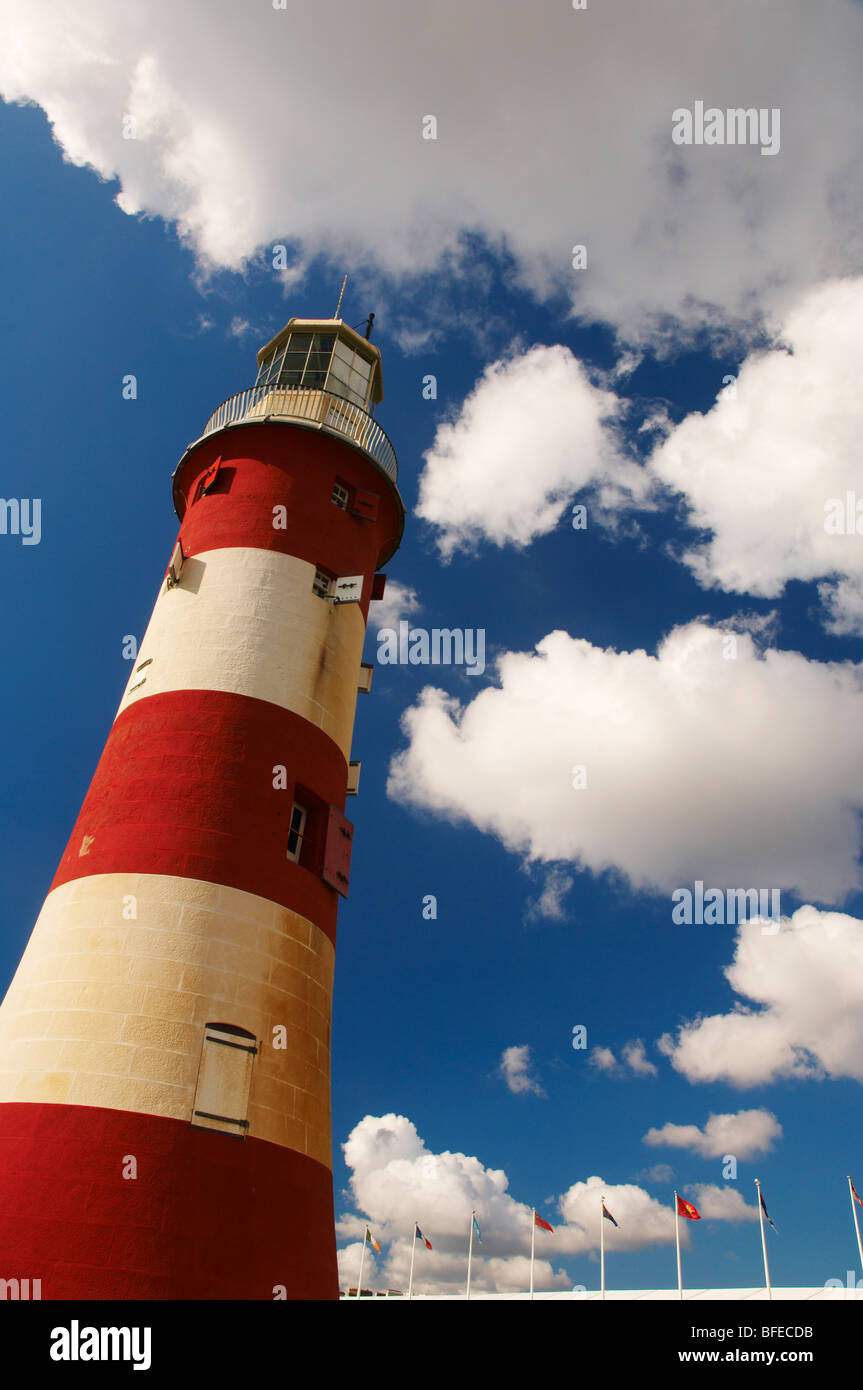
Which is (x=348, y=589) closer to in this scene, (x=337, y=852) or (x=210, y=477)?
(x=210, y=477)

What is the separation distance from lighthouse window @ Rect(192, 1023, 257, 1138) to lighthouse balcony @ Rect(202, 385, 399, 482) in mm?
16511

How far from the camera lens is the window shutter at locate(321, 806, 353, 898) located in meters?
18.7

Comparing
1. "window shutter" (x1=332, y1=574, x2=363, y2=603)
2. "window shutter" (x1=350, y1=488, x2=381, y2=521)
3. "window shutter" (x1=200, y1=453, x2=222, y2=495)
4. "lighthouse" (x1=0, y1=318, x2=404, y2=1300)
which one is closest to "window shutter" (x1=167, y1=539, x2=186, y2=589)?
"lighthouse" (x1=0, y1=318, x2=404, y2=1300)

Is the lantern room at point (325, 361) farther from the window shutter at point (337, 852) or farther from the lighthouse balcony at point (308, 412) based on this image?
the window shutter at point (337, 852)

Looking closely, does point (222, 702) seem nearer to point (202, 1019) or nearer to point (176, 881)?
point (176, 881)

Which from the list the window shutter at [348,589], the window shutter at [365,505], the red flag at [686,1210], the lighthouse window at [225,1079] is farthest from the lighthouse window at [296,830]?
the red flag at [686,1210]

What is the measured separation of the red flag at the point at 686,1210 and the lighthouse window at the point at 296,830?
3100cm

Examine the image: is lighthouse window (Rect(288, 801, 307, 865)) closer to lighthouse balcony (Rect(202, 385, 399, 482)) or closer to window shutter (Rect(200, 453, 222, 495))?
window shutter (Rect(200, 453, 222, 495))

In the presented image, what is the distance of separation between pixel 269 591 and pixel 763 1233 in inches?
1339

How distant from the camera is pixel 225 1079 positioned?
14.6 metres

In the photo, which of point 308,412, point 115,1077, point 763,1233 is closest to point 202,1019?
point 115,1077

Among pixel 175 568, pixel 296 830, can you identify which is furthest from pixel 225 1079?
pixel 175 568

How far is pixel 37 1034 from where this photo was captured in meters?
14.6

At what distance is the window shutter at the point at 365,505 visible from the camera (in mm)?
23500
